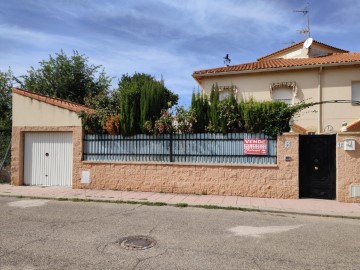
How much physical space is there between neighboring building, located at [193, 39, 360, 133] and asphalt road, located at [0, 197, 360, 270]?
9.38 m

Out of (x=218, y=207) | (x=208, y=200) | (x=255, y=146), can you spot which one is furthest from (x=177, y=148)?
(x=218, y=207)

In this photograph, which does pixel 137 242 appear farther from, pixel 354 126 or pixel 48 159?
pixel 354 126

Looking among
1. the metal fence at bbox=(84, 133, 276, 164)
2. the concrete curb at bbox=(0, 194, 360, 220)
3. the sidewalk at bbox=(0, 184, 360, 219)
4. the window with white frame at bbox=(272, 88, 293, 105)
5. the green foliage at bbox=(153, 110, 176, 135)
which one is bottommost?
the concrete curb at bbox=(0, 194, 360, 220)

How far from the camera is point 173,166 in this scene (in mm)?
10906

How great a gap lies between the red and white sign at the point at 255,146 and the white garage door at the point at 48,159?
6592 mm

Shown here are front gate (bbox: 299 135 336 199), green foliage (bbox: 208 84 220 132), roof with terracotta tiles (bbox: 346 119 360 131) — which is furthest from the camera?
roof with terracotta tiles (bbox: 346 119 360 131)

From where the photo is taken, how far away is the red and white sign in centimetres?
1028

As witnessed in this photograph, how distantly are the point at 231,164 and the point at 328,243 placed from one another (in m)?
4.83

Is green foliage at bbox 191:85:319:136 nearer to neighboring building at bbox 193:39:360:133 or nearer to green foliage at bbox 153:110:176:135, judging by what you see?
green foliage at bbox 153:110:176:135

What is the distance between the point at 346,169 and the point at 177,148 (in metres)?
5.38

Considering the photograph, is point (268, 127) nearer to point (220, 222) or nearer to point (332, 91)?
point (220, 222)

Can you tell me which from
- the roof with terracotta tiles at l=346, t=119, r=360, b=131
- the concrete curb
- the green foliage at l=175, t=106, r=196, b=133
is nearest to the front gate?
the concrete curb

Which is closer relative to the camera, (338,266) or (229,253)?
(338,266)

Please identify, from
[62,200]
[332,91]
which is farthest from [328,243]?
[332,91]
